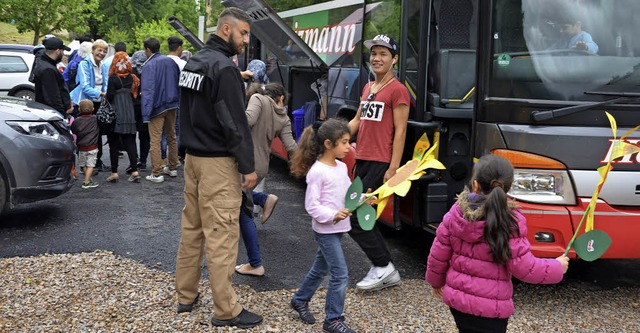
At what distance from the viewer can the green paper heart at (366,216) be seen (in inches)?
161

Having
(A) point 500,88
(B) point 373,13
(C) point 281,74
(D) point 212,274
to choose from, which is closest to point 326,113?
(B) point 373,13

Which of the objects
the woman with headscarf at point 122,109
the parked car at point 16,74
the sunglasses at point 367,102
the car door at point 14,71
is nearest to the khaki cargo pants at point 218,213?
the sunglasses at point 367,102

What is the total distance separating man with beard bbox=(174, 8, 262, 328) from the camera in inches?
166

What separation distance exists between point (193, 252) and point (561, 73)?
2816 millimetres

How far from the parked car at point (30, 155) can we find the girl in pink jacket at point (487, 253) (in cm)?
490

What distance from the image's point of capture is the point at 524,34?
4.94m

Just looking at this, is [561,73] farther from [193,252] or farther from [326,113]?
[326,113]

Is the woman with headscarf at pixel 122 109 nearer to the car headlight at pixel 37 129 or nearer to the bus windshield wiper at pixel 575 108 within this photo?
the car headlight at pixel 37 129

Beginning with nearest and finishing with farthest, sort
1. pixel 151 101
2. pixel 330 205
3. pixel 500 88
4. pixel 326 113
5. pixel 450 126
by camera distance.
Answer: pixel 330 205 → pixel 500 88 → pixel 450 126 → pixel 326 113 → pixel 151 101

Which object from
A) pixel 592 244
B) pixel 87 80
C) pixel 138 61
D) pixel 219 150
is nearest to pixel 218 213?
pixel 219 150

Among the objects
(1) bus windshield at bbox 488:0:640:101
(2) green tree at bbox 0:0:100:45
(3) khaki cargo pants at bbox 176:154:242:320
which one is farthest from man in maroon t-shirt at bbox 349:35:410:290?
(2) green tree at bbox 0:0:100:45

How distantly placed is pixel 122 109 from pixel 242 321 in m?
5.58

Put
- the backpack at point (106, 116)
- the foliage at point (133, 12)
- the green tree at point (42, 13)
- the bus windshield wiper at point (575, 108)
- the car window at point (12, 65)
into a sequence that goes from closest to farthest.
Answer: the bus windshield wiper at point (575, 108)
the backpack at point (106, 116)
the car window at point (12, 65)
the green tree at point (42, 13)
the foliage at point (133, 12)

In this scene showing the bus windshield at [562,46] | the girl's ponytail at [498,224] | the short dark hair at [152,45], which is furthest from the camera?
the short dark hair at [152,45]
